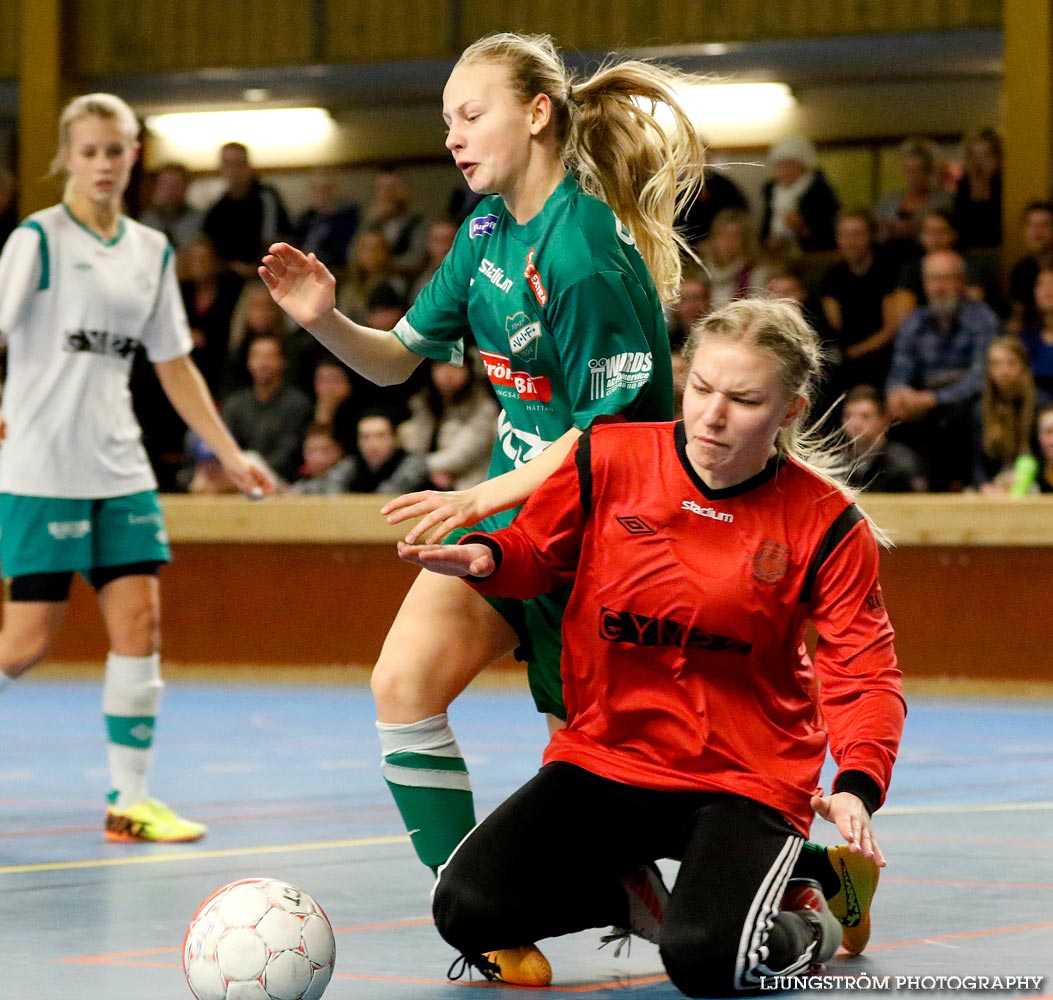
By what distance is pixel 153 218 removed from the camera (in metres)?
13.9

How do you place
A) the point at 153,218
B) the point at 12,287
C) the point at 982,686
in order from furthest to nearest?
1. the point at 153,218
2. the point at 982,686
3. the point at 12,287

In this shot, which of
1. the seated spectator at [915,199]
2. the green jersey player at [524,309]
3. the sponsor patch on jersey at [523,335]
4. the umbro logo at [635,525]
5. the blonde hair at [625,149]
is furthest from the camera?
the seated spectator at [915,199]

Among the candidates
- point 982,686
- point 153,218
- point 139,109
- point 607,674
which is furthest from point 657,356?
point 139,109

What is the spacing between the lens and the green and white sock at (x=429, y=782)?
3.84 meters

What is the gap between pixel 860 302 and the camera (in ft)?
36.2

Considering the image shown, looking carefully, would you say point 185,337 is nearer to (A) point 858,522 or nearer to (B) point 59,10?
(A) point 858,522

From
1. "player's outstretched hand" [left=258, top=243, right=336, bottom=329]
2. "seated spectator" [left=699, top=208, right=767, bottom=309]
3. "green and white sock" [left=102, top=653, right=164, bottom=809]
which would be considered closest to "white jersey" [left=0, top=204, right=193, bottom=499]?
"green and white sock" [left=102, top=653, right=164, bottom=809]

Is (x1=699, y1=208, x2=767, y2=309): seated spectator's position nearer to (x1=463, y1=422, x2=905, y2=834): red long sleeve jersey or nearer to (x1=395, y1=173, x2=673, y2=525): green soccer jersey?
(x1=395, y1=173, x2=673, y2=525): green soccer jersey

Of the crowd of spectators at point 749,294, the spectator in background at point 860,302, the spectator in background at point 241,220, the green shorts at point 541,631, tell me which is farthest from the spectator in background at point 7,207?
the green shorts at point 541,631

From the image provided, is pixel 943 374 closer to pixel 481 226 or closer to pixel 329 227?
pixel 329 227

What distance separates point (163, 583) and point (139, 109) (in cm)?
553

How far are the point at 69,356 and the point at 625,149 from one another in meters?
2.26

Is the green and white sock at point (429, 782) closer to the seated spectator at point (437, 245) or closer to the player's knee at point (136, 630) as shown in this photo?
the player's knee at point (136, 630)

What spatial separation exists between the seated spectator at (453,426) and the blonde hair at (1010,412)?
2.63 m
